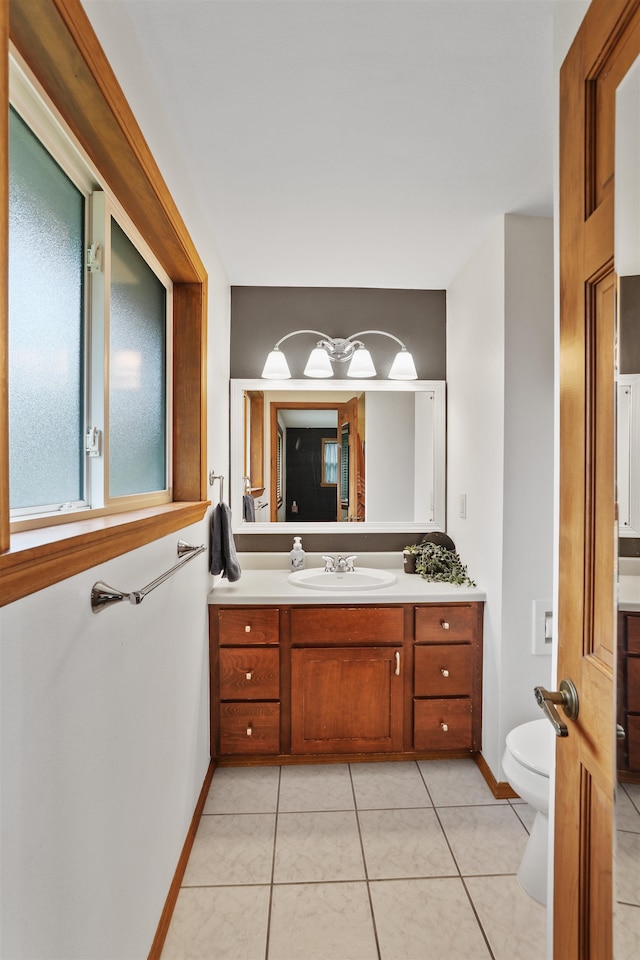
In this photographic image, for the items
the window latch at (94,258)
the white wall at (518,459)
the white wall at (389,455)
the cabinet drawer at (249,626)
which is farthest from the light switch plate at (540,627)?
the window latch at (94,258)

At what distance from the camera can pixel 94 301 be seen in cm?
133

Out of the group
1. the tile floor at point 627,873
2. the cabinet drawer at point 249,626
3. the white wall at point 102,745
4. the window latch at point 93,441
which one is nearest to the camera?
the tile floor at point 627,873

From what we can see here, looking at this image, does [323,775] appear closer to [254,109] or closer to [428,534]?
[428,534]

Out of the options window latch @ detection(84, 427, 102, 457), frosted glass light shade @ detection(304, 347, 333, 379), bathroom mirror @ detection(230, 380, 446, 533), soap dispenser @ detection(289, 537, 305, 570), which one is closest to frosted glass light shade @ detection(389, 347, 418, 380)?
bathroom mirror @ detection(230, 380, 446, 533)

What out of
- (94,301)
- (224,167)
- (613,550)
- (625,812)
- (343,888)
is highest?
(224,167)

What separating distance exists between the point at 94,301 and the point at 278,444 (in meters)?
1.68

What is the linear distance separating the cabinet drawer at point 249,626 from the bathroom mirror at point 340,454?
2.10 ft

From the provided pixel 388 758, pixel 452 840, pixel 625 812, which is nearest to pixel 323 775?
pixel 388 758

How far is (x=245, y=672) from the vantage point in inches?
92.6

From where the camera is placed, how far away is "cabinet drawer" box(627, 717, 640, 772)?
2.25 feet

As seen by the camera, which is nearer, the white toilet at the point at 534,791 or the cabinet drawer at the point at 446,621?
the white toilet at the point at 534,791

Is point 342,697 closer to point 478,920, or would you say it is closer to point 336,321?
point 478,920

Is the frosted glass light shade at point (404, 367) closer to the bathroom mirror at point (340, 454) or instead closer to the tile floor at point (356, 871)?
the bathroom mirror at point (340, 454)

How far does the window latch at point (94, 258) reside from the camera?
1.31 meters
